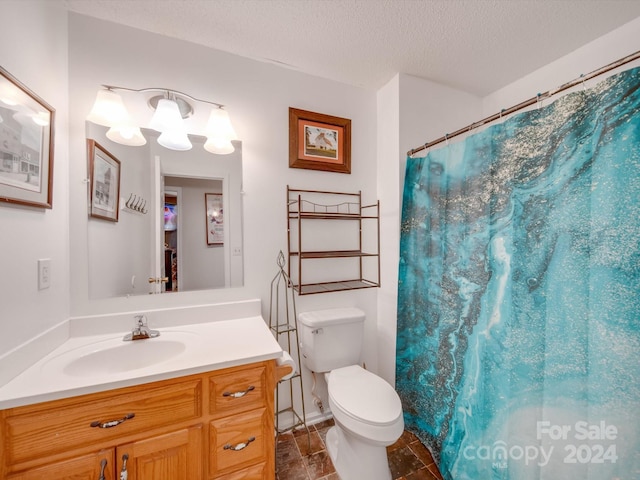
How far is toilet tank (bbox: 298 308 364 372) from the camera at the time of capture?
1.60 metres

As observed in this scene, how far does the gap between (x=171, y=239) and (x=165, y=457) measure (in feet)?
3.24

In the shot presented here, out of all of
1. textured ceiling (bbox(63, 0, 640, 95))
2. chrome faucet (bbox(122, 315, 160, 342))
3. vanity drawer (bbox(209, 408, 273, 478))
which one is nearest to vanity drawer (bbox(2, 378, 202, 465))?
vanity drawer (bbox(209, 408, 273, 478))

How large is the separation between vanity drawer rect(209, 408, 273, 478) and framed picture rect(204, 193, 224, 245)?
3.01 ft

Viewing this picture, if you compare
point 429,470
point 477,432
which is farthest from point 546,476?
point 429,470

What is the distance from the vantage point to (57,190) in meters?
1.19

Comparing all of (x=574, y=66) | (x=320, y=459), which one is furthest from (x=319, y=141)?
(x=320, y=459)

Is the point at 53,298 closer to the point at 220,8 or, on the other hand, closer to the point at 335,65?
the point at 220,8

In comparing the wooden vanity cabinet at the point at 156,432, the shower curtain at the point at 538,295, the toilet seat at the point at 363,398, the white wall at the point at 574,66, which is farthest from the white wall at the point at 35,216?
the white wall at the point at 574,66

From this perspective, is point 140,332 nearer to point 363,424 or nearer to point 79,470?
point 79,470

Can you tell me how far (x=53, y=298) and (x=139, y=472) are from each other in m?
0.81

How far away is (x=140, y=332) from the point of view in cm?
125

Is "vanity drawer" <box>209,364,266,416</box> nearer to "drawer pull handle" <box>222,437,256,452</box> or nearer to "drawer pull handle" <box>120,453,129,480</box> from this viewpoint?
"drawer pull handle" <box>222,437,256,452</box>

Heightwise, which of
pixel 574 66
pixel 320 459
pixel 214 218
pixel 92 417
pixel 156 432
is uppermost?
pixel 574 66

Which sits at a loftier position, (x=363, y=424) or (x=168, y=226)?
(x=168, y=226)
